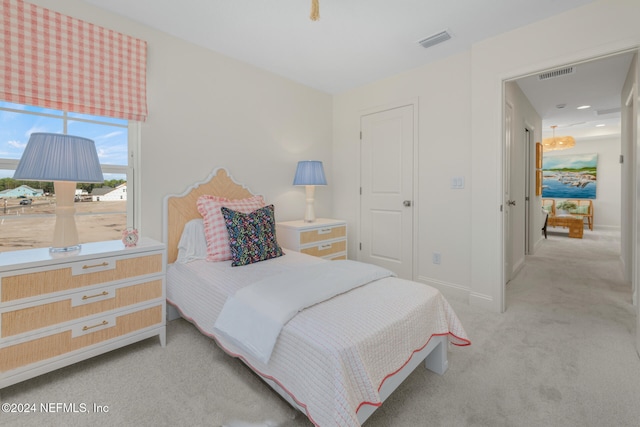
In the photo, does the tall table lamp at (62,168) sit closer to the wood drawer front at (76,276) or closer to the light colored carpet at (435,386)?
the wood drawer front at (76,276)

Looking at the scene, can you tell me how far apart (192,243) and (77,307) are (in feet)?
2.83

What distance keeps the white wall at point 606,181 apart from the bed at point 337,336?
8297 mm

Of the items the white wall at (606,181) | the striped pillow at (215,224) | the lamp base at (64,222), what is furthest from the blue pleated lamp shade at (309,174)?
the white wall at (606,181)

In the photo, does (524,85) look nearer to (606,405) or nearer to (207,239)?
(606,405)

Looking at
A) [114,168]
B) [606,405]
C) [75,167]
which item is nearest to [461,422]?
[606,405]

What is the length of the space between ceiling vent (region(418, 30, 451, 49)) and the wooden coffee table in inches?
240

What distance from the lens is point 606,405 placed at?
57.7 inches

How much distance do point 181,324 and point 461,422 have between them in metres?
2.01

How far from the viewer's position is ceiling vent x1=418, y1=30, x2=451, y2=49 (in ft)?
8.24

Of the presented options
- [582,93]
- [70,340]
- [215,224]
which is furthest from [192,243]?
[582,93]

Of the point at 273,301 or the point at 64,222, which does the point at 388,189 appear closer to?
the point at 273,301

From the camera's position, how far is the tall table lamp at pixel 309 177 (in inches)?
130

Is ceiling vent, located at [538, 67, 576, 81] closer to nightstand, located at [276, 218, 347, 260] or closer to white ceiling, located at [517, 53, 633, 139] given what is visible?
white ceiling, located at [517, 53, 633, 139]

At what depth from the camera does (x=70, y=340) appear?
1.66m
